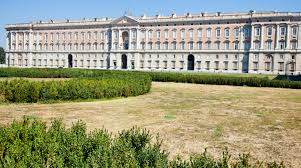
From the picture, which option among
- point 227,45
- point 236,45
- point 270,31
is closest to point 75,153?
point 270,31

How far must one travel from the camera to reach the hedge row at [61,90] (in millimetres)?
17938

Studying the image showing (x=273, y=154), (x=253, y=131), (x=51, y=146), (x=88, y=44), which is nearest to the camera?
(x=51, y=146)

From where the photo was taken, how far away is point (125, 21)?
86.9 m

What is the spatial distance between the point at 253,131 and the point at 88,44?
277 ft

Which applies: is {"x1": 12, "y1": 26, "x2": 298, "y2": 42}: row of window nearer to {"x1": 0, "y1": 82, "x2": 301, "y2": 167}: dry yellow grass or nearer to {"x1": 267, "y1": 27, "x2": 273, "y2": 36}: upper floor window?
{"x1": 267, "y1": 27, "x2": 273, "y2": 36}: upper floor window

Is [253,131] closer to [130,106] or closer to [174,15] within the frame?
[130,106]

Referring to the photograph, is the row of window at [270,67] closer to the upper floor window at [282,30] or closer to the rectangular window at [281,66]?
the rectangular window at [281,66]

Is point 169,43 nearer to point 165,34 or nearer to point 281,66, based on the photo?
point 165,34

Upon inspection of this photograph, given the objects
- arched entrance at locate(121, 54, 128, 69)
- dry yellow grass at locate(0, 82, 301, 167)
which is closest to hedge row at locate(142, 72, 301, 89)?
dry yellow grass at locate(0, 82, 301, 167)

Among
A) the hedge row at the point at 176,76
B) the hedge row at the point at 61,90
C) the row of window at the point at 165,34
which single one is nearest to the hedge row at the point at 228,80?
Result: the hedge row at the point at 176,76

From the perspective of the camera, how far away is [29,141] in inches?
251

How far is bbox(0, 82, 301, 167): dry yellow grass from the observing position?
9.59 meters

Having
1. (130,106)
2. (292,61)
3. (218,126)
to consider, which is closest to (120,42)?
(292,61)

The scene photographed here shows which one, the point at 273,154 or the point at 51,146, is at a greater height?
the point at 51,146
